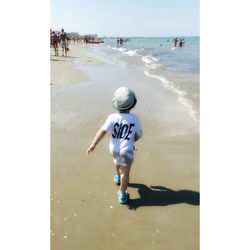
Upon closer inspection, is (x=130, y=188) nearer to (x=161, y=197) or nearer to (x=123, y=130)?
(x=161, y=197)

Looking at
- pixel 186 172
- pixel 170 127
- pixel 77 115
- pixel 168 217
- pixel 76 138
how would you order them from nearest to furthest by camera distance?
1. pixel 168 217
2. pixel 186 172
3. pixel 76 138
4. pixel 170 127
5. pixel 77 115

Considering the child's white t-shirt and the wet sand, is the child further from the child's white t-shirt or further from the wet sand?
the wet sand

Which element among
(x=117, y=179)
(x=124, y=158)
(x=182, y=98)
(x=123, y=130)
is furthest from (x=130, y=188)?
(x=182, y=98)

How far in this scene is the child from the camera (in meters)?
2.35

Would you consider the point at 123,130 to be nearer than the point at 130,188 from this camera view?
Yes

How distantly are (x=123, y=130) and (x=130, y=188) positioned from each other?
0.84m

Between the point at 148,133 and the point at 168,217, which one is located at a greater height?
the point at 148,133

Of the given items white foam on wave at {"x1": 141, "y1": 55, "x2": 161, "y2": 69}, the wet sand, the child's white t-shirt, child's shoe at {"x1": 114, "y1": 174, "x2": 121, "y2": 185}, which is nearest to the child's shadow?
the wet sand

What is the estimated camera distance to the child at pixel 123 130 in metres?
2.35

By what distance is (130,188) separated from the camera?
2766mm
